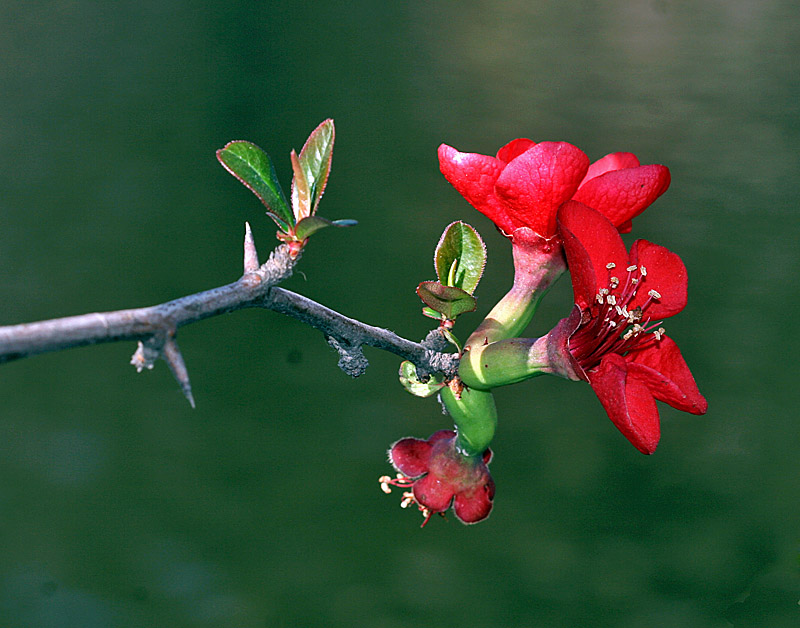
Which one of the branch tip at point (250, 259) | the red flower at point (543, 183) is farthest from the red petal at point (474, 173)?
the branch tip at point (250, 259)

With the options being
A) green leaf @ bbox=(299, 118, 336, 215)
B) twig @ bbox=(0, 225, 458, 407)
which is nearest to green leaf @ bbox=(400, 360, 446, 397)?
twig @ bbox=(0, 225, 458, 407)

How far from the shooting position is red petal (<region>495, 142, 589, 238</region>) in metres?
0.33

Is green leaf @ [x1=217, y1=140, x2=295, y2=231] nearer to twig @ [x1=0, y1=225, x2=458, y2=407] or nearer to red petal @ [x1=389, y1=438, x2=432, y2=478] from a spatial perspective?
twig @ [x1=0, y1=225, x2=458, y2=407]

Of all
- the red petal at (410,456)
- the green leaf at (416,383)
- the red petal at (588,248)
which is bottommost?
the red petal at (410,456)

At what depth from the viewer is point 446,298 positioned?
35 centimetres

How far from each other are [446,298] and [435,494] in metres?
0.12

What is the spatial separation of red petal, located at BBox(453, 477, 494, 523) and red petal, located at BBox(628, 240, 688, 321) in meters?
0.13

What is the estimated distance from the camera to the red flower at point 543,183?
33cm

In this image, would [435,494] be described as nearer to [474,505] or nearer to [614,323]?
[474,505]

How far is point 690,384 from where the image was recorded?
35 cm

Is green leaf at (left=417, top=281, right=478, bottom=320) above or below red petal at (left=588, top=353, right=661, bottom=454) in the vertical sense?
above

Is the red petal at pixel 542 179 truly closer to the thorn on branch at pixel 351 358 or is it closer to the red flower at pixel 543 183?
the red flower at pixel 543 183

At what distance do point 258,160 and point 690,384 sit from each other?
0.23 metres

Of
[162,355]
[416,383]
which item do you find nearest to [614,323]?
[416,383]
